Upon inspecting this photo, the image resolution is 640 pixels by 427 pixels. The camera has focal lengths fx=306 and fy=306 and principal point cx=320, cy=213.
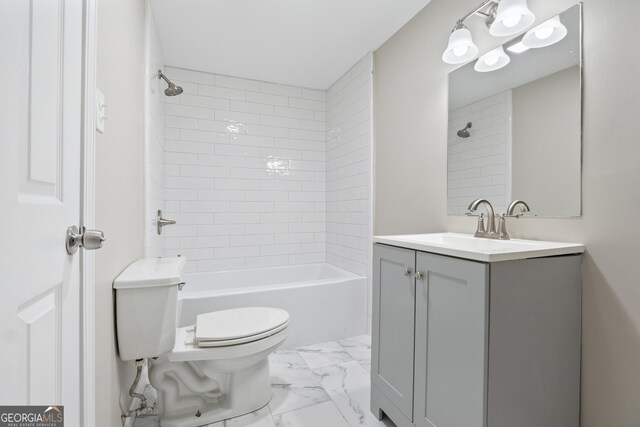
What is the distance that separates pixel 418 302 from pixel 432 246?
0.83ft

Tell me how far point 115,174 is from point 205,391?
44.4 inches

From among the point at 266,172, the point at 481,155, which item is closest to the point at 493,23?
the point at 481,155

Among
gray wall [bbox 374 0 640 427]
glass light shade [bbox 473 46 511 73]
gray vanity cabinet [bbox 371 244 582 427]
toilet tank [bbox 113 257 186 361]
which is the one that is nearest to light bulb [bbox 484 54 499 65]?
glass light shade [bbox 473 46 511 73]

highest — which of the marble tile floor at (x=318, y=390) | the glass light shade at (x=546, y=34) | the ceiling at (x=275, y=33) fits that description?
the ceiling at (x=275, y=33)

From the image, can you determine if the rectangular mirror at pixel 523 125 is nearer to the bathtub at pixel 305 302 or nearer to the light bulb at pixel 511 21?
the light bulb at pixel 511 21

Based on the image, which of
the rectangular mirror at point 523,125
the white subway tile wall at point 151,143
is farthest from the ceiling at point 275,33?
the rectangular mirror at point 523,125

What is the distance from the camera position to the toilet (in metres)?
1.21

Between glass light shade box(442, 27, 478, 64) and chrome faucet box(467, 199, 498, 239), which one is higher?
glass light shade box(442, 27, 478, 64)

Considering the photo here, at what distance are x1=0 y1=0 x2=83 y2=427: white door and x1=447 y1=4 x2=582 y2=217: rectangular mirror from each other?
167 centimetres

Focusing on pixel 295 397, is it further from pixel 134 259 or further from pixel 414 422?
pixel 134 259

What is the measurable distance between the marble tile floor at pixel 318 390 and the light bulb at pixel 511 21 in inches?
75.8

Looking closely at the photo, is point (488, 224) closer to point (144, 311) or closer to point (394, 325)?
point (394, 325)

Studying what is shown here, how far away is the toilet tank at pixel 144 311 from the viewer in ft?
3.89

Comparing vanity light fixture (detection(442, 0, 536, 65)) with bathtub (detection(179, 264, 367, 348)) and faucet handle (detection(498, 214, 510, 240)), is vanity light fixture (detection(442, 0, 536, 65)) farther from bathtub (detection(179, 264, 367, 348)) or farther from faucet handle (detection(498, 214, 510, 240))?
bathtub (detection(179, 264, 367, 348))
